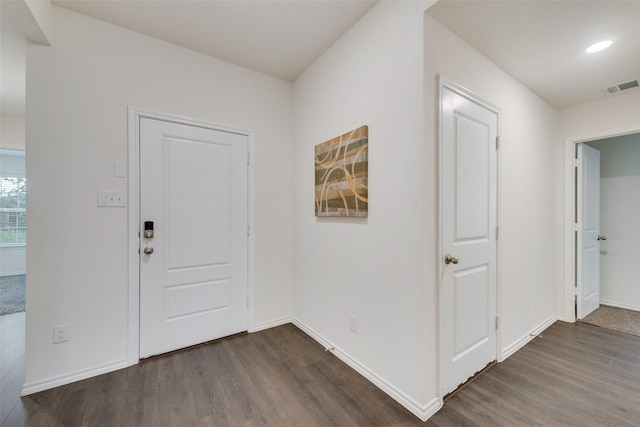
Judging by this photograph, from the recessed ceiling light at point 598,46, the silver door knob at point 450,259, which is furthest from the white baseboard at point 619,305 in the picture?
the silver door knob at point 450,259

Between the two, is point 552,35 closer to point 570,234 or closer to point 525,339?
point 570,234

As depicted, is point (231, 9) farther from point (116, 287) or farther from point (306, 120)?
point (116, 287)

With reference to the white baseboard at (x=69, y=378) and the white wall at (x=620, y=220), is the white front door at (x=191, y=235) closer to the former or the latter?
the white baseboard at (x=69, y=378)

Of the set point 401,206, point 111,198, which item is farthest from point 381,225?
point 111,198

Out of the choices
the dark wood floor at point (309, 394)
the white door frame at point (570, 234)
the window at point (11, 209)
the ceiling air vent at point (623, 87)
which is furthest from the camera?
the window at point (11, 209)

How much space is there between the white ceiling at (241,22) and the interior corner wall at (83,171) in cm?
14

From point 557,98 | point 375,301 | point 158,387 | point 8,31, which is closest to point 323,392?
point 375,301

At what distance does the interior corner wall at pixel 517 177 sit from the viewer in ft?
5.43

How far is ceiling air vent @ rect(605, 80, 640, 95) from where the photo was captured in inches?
92.5

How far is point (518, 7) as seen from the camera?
153 cm

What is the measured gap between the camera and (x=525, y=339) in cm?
238

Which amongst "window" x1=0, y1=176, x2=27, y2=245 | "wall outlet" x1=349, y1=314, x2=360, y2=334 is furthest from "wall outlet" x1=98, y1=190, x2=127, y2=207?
"window" x1=0, y1=176, x2=27, y2=245

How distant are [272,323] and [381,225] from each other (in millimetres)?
1706

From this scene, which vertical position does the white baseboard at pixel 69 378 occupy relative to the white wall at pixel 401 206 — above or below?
below
